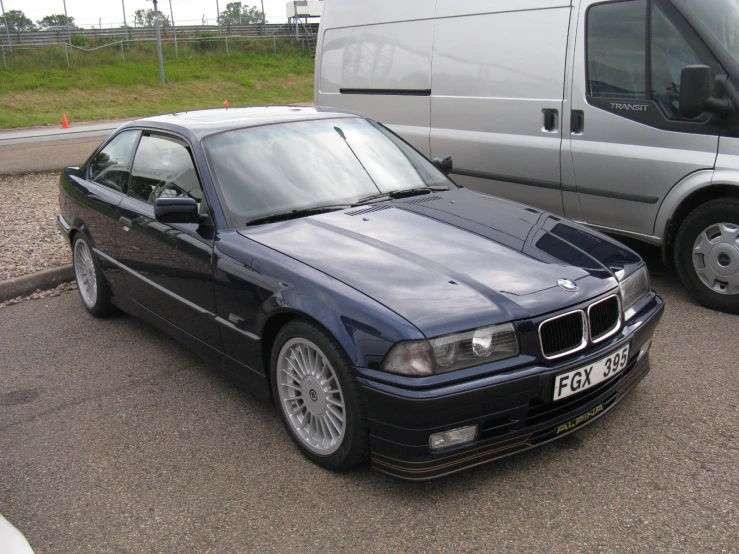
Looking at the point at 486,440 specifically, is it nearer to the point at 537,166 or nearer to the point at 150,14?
the point at 537,166

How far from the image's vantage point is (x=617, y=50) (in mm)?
5402

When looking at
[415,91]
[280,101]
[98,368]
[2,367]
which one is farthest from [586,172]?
[280,101]

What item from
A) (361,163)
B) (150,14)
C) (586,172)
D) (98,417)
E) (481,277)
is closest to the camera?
(481,277)

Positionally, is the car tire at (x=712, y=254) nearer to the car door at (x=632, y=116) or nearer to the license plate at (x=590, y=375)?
the car door at (x=632, y=116)

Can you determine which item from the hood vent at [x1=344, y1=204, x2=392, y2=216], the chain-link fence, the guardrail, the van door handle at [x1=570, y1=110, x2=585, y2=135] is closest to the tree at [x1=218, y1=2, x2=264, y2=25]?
the guardrail

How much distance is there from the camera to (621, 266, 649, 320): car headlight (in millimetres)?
3531

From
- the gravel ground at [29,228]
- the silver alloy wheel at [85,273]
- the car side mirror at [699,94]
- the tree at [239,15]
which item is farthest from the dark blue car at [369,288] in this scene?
the tree at [239,15]

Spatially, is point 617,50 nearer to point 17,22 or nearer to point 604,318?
point 604,318

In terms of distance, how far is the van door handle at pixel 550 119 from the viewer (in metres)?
5.84

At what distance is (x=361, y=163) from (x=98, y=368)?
206 cm

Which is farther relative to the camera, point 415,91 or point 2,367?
point 415,91

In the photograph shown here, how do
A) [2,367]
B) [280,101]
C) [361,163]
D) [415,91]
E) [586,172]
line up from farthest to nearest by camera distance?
1. [280,101]
2. [415,91]
3. [586,172]
4. [2,367]
5. [361,163]

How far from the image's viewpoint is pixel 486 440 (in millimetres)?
3027

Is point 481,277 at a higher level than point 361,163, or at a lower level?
lower
